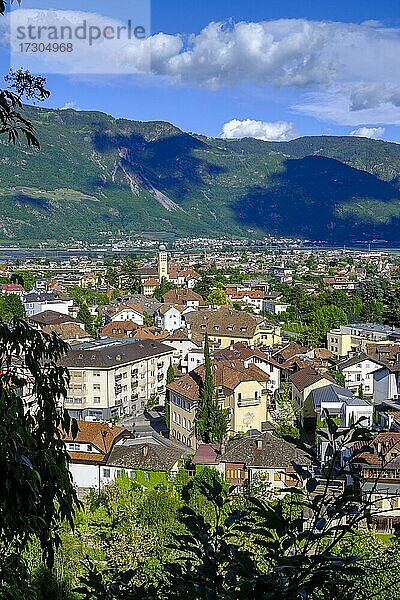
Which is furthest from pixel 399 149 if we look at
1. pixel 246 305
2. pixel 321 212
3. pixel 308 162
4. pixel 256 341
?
pixel 256 341

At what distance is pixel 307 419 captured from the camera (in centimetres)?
1745

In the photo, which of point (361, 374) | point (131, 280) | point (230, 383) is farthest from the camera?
point (131, 280)

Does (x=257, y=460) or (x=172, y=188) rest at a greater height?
(x=172, y=188)

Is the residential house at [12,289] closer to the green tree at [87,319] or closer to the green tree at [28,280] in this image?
the green tree at [28,280]

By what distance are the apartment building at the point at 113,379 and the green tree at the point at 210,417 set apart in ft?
13.6

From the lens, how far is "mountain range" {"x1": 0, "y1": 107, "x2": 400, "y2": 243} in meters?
113

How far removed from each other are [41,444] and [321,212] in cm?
14314

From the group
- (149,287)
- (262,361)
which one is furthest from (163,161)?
(262,361)

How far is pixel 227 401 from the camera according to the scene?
53.8 feet

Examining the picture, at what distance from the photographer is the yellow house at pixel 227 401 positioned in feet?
51.9

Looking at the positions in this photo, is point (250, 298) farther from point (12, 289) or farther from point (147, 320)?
point (12, 289)

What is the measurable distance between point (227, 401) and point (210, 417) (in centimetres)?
143

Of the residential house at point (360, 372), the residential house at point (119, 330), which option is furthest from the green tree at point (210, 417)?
the residential house at point (119, 330)

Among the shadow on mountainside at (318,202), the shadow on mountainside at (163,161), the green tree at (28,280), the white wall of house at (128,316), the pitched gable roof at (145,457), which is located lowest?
the pitched gable roof at (145,457)
